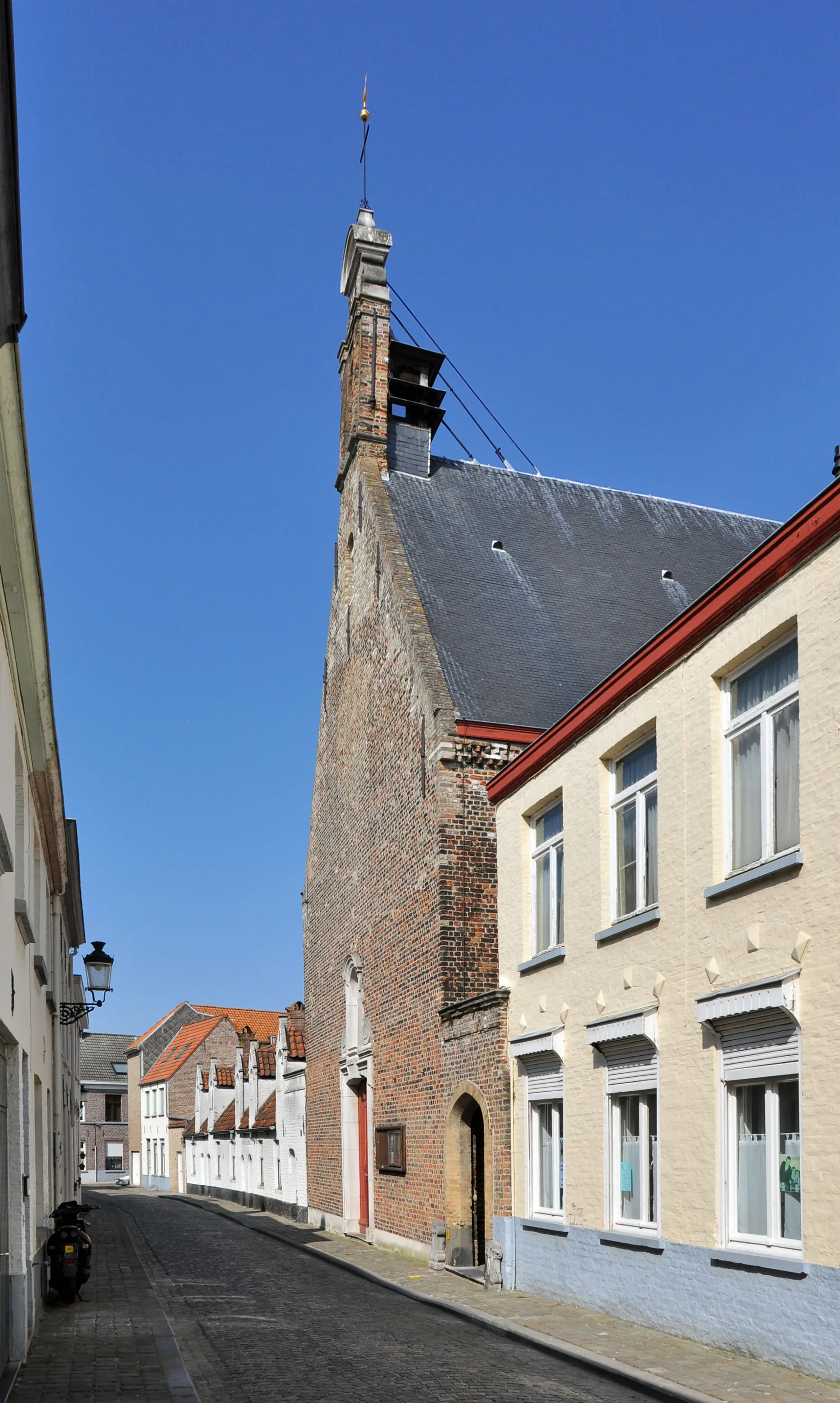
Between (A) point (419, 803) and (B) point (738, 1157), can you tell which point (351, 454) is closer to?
(A) point (419, 803)

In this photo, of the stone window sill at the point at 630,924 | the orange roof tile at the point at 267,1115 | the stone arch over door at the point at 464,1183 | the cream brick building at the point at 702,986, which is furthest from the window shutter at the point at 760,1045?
the orange roof tile at the point at 267,1115

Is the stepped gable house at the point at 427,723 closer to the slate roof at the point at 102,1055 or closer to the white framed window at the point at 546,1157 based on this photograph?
the white framed window at the point at 546,1157

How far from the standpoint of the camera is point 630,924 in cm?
1177

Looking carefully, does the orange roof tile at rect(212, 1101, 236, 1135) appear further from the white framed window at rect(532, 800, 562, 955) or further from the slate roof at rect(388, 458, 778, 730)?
the white framed window at rect(532, 800, 562, 955)

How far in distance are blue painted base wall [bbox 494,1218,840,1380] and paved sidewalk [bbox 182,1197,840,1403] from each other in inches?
3.7

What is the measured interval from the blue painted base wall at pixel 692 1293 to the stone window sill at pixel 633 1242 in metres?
0.05

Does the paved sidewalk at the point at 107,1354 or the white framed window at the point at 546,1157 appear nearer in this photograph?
the paved sidewalk at the point at 107,1354

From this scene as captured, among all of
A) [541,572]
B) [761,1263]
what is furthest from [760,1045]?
[541,572]

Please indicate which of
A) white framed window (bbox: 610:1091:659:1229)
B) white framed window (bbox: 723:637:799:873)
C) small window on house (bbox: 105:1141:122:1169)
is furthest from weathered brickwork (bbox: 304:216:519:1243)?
small window on house (bbox: 105:1141:122:1169)

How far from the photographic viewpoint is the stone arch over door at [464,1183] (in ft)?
54.2

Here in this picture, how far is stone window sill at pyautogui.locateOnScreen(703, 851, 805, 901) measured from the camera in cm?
912

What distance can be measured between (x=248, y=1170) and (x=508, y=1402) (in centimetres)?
3055

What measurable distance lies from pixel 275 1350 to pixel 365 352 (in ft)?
60.2

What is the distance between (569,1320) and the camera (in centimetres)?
1165
